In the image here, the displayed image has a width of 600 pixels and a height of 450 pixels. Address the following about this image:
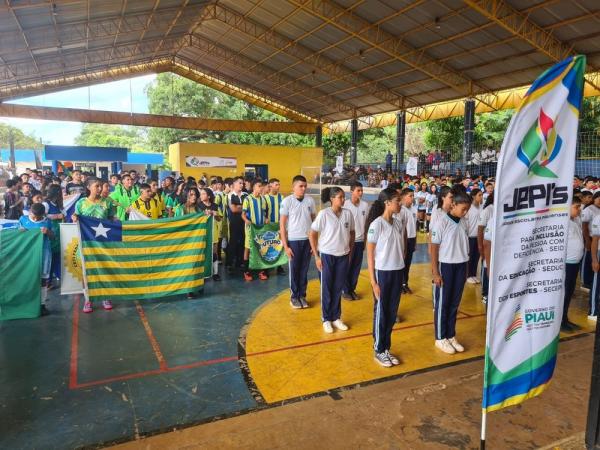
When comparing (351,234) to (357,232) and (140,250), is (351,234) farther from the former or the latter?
(140,250)

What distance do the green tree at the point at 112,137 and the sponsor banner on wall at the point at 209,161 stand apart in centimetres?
2666

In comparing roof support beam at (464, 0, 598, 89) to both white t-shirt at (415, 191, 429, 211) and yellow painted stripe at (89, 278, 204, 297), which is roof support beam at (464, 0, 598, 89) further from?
yellow painted stripe at (89, 278, 204, 297)

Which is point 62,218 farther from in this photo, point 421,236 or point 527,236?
point 421,236

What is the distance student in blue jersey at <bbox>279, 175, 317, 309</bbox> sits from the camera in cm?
556

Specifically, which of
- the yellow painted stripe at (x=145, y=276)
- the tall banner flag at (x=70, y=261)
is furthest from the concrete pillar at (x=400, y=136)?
the tall banner flag at (x=70, y=261)

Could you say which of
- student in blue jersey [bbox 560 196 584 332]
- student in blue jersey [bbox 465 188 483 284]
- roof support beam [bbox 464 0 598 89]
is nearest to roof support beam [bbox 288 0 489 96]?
roof support beam [bbox 464 0 598 89]

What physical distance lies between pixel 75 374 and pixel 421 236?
9919 millimetres

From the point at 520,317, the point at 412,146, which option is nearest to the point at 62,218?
the point at 520,317

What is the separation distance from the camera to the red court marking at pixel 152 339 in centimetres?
402

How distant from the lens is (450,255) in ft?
13.5

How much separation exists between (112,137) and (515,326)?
59131 mm

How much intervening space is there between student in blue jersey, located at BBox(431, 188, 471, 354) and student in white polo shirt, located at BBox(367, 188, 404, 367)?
1.39ft

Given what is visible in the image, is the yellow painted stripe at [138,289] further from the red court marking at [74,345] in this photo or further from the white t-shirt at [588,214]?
the white t-shirt at [588,214]

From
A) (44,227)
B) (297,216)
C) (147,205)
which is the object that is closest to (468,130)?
(297,216)
